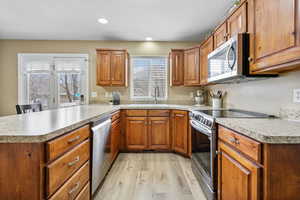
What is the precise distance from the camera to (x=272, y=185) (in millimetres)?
931

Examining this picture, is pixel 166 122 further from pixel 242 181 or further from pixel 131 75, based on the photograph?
pixel 242 181

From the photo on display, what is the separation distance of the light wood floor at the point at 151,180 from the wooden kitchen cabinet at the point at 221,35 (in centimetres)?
189

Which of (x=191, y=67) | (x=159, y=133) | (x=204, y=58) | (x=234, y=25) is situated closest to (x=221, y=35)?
(x=234, y=25)

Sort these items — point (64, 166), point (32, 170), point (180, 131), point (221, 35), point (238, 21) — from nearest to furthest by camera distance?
point (32, 170) → point (64, 166) → point (238, 21) → point (221, 35) → point (180, 131)

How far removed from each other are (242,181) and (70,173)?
1.22 m

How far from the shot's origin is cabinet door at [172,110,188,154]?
9.57ft

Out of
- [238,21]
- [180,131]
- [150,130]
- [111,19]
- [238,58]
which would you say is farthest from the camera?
[150,130]

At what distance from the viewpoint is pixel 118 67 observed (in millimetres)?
3574

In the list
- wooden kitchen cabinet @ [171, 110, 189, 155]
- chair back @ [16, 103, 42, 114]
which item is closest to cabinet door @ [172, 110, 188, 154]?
wooden kitchen cabinet @ [171, 110, 189, 155]

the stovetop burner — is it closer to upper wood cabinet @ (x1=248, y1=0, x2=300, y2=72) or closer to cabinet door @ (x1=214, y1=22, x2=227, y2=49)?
upper wood cabinet @ (x1=248, y1=0, x2=300, y2=72)

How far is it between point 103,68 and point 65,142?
2638 mm

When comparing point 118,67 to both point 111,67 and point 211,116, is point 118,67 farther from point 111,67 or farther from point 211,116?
point 211,116

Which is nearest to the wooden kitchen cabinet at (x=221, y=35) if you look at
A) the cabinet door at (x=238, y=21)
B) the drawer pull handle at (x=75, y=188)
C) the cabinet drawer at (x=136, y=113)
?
the cabinet door at (x=238, y=21)

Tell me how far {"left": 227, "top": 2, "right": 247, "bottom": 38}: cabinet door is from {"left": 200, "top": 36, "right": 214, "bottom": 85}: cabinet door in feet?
2.09
